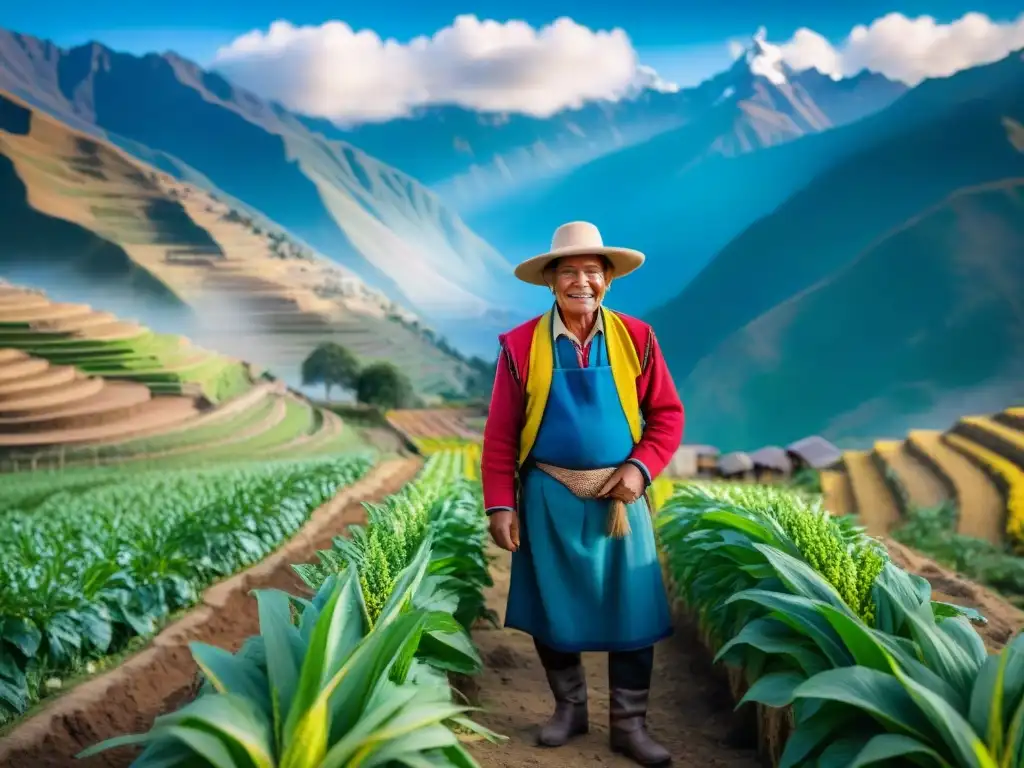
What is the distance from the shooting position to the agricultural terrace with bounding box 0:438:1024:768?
1449 millimetres

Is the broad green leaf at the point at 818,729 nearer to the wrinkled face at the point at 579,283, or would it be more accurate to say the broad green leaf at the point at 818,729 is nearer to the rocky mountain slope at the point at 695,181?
the wrinkled face at the point at 579,283

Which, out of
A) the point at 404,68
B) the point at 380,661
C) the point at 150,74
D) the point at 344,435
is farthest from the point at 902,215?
the point at 380,661

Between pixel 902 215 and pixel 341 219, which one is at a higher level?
pixel 902 215

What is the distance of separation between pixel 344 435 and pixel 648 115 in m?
6.49

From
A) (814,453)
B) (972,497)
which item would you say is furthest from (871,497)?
(814,453)

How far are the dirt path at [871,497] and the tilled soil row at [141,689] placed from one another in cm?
505

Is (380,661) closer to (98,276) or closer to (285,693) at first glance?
(285,693)

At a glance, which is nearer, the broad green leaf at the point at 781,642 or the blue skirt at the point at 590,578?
the broad green leaf at the point at 781,642

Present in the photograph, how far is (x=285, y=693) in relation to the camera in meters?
1.54

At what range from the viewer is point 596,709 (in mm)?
2951

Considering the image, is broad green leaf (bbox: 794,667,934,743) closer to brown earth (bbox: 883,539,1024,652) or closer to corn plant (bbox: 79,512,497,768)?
corn plant (bbox: 79,512,497,768)

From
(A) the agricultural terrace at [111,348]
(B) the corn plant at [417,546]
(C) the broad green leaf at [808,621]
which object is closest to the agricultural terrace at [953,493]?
(B) the corn plant at [417,546]

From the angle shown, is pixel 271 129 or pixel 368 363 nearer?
pixel 368 363

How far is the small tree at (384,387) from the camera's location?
32.3 feet
